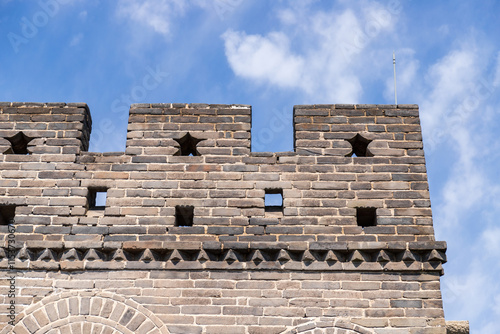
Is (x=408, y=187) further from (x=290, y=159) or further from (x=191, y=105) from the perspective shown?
(x=191, y=105)

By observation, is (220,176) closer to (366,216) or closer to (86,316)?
(366,216)

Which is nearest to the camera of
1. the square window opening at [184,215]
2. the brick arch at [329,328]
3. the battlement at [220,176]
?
the brick arch at [329,328]

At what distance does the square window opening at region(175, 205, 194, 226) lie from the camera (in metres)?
7.59

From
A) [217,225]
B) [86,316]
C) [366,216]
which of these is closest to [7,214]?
[86,316]

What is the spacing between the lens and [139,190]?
7.66 metres

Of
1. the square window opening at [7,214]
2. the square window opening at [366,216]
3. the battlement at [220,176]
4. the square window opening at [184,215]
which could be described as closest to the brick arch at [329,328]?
the battlement at [220,176]

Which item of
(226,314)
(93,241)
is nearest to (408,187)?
(226,314)

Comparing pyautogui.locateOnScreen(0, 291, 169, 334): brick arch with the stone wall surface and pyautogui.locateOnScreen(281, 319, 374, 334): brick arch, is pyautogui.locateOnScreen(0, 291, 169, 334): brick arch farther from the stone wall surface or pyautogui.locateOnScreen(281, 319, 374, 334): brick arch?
pyautogui.locateOnScreen(281, 319, 374, 334): brick arch

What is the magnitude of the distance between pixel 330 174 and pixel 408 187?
33.9 inches

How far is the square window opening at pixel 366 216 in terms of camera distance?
7.62 meters

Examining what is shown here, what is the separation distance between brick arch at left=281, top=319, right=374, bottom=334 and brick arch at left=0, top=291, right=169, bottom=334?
1.33 m

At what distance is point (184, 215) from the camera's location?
7707mm

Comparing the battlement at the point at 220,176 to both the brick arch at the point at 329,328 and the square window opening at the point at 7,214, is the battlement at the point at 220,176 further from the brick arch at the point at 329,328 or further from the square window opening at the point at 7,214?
the brick arch at the point at 329,328

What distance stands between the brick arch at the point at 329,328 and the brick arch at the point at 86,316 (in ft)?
4.35
